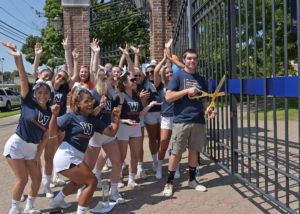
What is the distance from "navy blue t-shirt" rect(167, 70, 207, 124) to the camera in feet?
12.7

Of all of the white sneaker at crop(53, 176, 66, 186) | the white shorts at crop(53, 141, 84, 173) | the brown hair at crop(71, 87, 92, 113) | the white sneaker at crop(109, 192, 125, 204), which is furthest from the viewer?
the white sneaker at crop(53, 176, 66, 186)

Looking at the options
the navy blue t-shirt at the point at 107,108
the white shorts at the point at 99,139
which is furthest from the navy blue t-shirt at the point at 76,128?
the navy blue t-shirt at the point at 107,108

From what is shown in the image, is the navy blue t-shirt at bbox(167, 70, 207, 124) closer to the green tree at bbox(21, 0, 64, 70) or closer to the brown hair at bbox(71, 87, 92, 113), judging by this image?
the brown hair at bbox(71, 87, 92, 113)

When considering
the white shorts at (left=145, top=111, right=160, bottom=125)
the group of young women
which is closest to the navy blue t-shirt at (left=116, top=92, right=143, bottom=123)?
the group of young women

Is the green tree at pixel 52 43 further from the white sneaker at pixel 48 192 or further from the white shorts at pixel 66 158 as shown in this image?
the white shorts at pixel 66 158

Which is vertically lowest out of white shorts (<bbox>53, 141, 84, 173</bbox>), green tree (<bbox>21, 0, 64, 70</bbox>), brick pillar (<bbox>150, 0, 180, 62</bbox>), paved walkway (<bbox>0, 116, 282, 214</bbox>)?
paved walkway (<bbox>0, 116, 282, 214</bbox>)

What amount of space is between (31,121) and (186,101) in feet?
6.51

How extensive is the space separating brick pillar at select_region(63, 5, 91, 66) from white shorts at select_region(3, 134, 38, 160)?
844cm

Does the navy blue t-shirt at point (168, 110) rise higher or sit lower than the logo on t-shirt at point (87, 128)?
higher

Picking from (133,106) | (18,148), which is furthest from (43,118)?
(133,106)

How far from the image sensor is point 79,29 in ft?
38.0

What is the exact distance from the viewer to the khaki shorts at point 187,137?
3.92 m

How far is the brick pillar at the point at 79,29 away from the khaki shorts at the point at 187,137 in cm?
825

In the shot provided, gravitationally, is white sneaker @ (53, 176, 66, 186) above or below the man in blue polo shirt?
below
